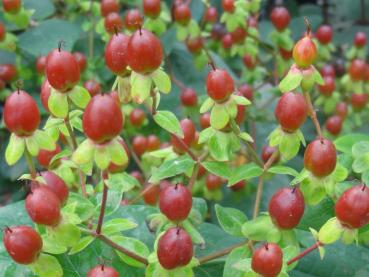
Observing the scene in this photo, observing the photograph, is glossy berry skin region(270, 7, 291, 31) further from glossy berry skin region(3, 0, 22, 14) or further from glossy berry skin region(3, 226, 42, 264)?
glossy berry skin region(3, 226, 42, 264)

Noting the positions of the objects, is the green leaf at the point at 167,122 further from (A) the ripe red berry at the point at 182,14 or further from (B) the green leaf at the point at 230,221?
(A) the ripe red berry at the point at 182,14

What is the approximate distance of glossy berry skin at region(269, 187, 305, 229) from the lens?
0.70 metres

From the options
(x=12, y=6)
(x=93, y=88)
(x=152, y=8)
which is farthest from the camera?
(x=12, y=6)

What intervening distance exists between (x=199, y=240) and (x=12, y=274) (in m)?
0.21

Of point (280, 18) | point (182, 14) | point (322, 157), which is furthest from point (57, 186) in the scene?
point (280, 18)

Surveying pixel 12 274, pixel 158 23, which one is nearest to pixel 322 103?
pixel 158 23

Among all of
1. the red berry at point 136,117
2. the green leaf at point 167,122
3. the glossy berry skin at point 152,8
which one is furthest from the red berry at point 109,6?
the green leaf at point 167,122

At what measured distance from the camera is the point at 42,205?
0.63 m

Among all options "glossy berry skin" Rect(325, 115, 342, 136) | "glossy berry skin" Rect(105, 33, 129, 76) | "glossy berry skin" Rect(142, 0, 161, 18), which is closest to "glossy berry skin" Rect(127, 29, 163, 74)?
"glossy berry skin" Rect(105, 33, 129, 76)

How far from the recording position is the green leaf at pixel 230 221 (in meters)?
0.78

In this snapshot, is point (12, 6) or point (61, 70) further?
point (12, 6)

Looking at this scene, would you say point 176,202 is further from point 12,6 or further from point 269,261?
point 12,6

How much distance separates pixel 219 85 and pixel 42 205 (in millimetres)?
225

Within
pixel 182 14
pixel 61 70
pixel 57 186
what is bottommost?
pixel 182 14
